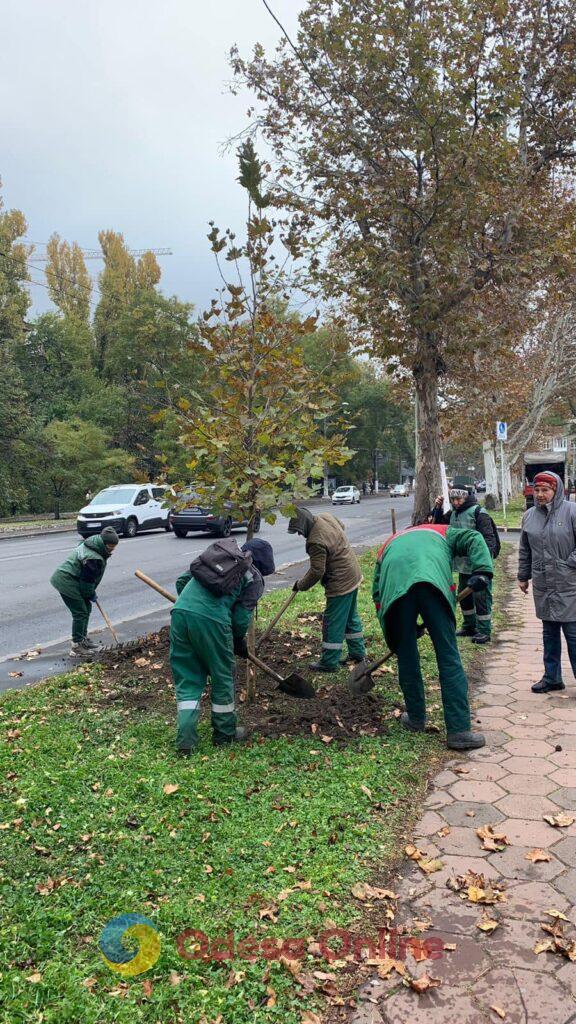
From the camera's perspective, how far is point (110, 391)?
142 feet

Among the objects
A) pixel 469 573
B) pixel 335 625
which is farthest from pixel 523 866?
pixel 469 573

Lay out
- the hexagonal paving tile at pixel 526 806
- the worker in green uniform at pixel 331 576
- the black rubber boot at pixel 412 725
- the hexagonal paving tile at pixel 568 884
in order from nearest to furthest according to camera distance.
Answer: the hexagonal paving tile at pixel 568 884
the hexagonal paving tile at pixel 526 806
the black rubber boot at pixel 412 725
the worker in green uniform at pixel 331 576

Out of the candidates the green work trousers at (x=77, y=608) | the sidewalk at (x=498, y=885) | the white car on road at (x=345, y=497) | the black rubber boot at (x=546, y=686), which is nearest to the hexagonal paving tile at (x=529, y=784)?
the sidewalk at (x=498, y=885)

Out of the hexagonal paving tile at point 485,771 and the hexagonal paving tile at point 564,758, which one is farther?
the hexagonal paving tile at point 564,758

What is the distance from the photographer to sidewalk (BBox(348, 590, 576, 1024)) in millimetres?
2352

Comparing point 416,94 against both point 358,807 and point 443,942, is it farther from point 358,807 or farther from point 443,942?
point 443,942

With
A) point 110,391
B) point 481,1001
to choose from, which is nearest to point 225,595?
point 481,1001

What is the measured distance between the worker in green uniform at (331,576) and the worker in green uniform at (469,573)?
5.48ft

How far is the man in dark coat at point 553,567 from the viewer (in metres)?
5.37

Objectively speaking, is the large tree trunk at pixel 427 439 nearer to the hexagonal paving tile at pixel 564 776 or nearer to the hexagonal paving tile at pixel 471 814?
the hexagonal paving tile at pixel 564 776

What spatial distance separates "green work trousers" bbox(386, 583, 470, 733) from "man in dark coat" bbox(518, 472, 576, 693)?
1373mm

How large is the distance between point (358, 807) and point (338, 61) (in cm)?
990

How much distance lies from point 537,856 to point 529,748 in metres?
1.37

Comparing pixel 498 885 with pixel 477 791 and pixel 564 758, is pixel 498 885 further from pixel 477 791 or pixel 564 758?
pixel 564 758
